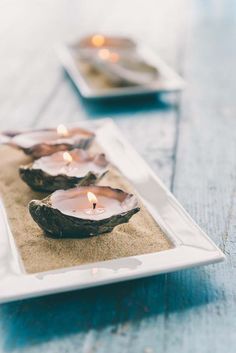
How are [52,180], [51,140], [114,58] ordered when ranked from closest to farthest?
[52,180]
[51,140]
[114,58]

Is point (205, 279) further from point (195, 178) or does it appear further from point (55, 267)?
point (195, 178)

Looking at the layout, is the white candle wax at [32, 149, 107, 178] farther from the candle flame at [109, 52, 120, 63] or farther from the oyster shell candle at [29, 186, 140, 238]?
the candle flame at [109, 52, 120, 63]

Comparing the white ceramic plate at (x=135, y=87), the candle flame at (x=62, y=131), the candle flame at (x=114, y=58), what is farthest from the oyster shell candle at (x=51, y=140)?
the candle flame at (x=114, y=58)

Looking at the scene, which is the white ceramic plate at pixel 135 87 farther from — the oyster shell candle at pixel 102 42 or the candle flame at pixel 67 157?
the candle flame at pixel 67 157

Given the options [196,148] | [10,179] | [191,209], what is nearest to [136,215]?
[191,209]

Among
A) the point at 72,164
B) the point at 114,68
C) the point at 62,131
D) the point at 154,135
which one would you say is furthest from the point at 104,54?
the point at 72,164

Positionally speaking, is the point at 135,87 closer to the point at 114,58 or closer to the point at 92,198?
the point at 114,58

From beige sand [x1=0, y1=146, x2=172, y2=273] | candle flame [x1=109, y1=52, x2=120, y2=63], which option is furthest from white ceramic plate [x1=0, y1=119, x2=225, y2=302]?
candle flame [x1=109, y1=52, x2=120, y2=63]
